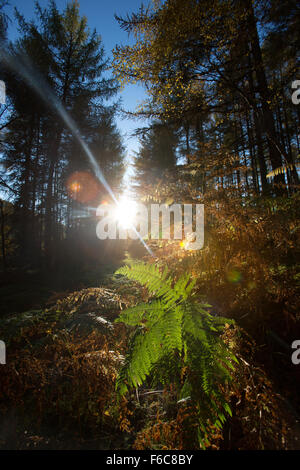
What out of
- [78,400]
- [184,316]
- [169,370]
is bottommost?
[78,400]

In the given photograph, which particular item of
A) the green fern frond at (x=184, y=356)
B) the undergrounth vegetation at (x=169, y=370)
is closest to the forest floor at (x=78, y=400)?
the undergrounth vegetation at (x=169, y=370)

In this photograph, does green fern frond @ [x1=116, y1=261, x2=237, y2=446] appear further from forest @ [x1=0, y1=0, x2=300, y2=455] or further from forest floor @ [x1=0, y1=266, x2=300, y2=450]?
forest floor @ [x1=0, y1=266, x2=300, y2=450]

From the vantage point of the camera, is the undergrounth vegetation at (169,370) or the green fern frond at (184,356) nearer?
the green fern frond at (184,356)

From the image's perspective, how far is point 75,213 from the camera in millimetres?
27219

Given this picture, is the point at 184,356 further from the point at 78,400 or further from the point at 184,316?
the point at 78,400

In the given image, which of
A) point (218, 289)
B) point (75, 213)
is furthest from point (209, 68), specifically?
point (75, 213)

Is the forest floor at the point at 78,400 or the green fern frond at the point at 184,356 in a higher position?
the green fern frond at the point at 184,356

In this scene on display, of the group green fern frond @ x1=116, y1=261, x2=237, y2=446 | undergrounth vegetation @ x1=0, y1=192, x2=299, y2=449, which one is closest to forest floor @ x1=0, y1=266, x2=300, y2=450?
undergrounth vegetation @ x1=0, y1=192, x2=299, y2=449

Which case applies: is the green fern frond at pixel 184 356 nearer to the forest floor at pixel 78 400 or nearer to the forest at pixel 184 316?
the forest at pixel 184 316

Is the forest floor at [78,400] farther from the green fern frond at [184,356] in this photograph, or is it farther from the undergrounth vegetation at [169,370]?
the green fern frond at [184,356]

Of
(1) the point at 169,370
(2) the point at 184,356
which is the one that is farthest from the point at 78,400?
(2) the point at 184,356

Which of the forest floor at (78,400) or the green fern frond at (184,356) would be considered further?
the forest floor at (78,400)

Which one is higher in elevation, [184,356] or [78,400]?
[184,356]

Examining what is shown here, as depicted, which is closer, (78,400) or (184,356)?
(184,356)
